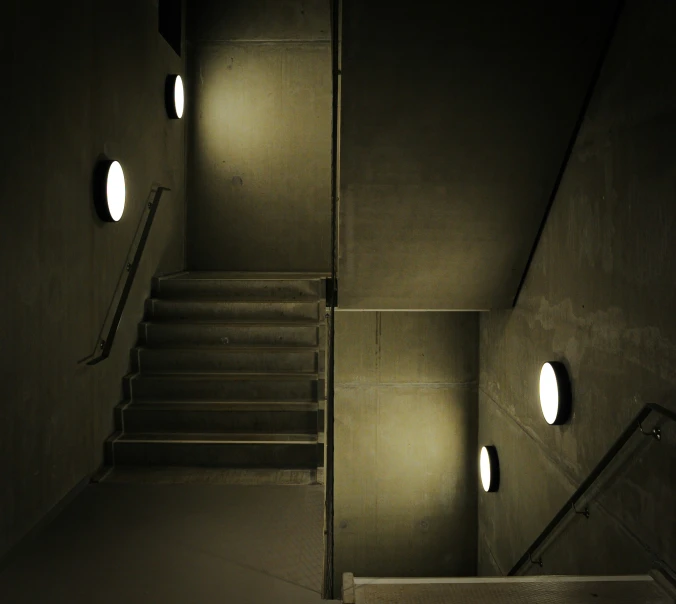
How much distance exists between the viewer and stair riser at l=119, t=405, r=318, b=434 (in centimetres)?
449

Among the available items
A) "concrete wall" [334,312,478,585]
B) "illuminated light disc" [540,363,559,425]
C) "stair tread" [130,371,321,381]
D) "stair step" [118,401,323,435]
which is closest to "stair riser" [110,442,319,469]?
"stair step" [118,401,323,435]

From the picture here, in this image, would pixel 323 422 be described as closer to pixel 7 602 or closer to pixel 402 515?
pixel 7 602

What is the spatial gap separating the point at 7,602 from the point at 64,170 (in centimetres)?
236

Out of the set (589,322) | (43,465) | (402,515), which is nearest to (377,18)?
(589,322)

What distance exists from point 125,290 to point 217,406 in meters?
1.16

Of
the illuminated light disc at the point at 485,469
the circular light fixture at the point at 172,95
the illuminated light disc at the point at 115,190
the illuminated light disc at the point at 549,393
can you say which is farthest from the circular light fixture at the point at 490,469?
the circular light fixture at the point at 172,95

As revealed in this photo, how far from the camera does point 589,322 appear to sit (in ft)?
13.3

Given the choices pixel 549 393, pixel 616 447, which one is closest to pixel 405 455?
pixel 549 393

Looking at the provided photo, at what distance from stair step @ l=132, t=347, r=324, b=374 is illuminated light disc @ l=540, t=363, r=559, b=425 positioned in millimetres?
1745

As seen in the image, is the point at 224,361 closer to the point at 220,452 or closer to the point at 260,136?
the point at 220,452

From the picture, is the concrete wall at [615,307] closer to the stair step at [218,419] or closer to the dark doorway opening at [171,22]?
the stair step at [218,419]

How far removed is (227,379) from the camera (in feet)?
15.5

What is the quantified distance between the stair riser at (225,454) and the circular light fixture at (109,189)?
1.65m

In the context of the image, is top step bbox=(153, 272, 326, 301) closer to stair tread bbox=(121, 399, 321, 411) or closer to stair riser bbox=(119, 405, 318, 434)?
stair tread bbox=(121, 399, 321, 411)
